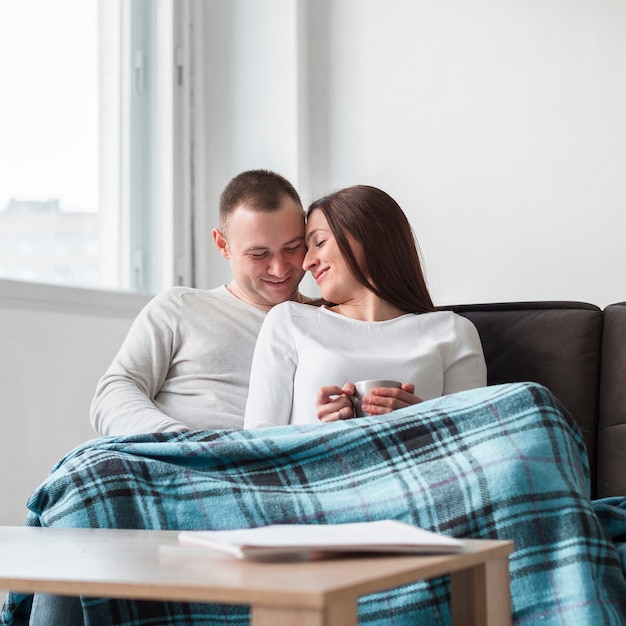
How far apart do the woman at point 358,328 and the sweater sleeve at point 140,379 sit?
0.19 metres

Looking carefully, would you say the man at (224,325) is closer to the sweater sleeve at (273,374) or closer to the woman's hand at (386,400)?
the sweater sleeve at (273,374)

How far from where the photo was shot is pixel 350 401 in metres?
1.61

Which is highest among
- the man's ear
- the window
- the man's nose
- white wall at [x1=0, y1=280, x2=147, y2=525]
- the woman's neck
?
the window

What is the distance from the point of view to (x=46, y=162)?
256 centimetres

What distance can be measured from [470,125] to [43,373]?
4.41 ft

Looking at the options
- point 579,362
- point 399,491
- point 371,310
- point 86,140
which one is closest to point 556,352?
point 579,362

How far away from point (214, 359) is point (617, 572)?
0.99 metres

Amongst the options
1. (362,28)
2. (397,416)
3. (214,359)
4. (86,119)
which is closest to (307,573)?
(397,416)

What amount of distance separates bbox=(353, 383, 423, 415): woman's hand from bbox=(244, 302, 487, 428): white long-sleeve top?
17 centimetres

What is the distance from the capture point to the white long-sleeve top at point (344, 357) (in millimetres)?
1755

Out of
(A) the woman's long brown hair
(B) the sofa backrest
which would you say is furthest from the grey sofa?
(A) the woman's long brown hair

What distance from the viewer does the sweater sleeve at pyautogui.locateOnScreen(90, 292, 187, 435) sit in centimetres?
175

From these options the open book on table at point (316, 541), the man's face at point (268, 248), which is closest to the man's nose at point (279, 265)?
the man's face at point (268, 248)

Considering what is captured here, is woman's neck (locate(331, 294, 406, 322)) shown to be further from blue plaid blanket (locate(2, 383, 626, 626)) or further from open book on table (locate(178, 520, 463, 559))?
open book on table (locate(178, 520, 463, 559))
